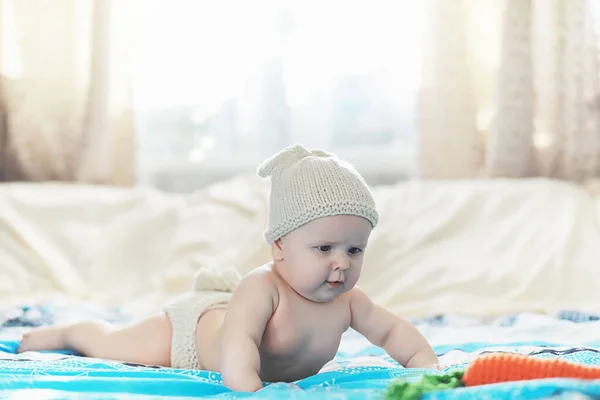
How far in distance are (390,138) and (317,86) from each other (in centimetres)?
34

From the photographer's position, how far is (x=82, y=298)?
216 cm

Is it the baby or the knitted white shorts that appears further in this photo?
the knitted white shorts

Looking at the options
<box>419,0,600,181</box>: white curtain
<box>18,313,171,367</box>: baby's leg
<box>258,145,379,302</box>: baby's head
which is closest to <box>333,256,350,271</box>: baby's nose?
<box>258,145,379,302</box>: baby's head

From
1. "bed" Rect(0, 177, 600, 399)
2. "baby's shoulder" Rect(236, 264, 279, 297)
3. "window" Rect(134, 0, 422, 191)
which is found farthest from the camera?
"window" Rect(134, 0, 422, 191)

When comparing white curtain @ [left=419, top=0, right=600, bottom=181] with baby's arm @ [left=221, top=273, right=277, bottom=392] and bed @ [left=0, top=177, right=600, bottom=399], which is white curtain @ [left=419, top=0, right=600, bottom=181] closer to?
bed @ [left=0, top=177, right=600, bottom=399]

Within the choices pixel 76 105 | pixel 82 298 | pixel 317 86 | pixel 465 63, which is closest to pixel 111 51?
pixel 76 105

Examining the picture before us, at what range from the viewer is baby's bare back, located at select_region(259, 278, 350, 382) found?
1292 millimetres

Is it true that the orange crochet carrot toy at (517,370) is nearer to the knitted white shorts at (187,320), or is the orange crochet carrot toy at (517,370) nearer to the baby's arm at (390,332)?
the baby's arm at (390,332)

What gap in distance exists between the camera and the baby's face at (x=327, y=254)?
48.0 inches

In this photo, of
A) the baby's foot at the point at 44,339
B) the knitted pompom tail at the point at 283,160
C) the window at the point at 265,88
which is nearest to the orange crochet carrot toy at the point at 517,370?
the knitted pompom tail at the point at 283,160

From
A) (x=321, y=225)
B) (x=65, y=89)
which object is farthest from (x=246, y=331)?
(x=65, y=89)

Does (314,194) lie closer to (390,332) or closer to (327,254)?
(327,254)

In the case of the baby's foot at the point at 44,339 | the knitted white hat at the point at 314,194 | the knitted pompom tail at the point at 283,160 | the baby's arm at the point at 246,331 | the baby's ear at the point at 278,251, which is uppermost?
the knitted pompom tail at the point at 283,160

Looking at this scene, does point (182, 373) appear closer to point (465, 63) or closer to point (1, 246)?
point (1, 246)
